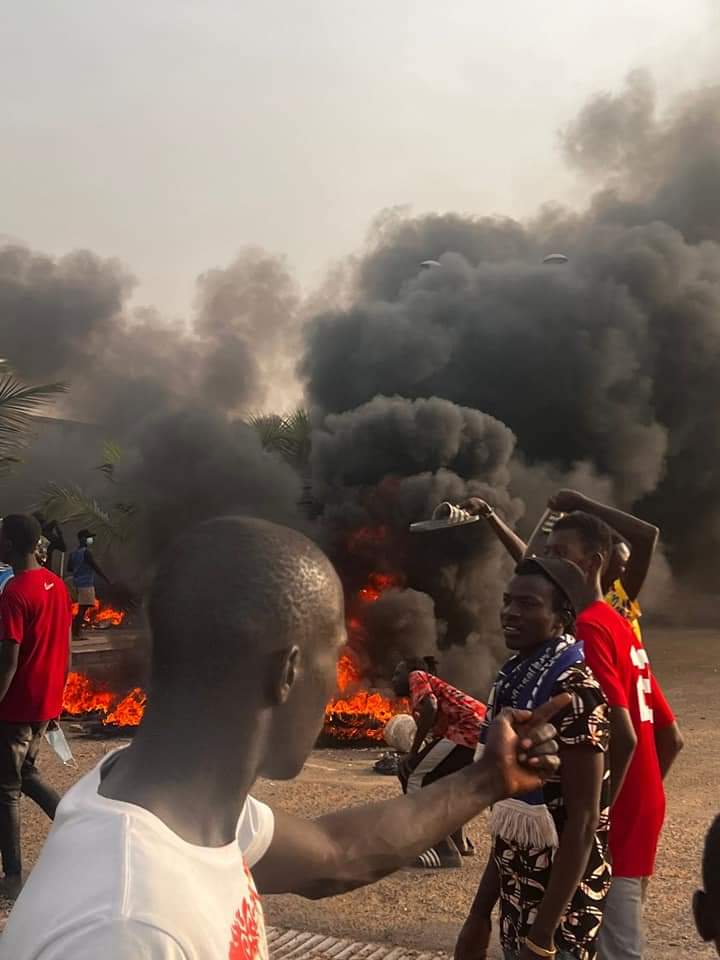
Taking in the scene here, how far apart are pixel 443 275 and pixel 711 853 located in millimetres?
24802

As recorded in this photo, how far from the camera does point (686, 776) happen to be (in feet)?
27.1

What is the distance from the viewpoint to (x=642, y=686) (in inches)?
129

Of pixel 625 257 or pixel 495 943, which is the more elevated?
pixel 625 257

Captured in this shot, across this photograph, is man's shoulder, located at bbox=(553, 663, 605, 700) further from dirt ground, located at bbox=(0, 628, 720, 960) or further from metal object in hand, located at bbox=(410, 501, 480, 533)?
metal object in hand, located at bbox=(410, 501, 480, 533)

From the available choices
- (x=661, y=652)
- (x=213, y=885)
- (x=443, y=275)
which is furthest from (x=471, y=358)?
(x=213, y=885)

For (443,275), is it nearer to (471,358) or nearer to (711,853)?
(471,358)

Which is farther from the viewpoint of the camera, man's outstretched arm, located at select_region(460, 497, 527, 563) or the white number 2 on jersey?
man's outstretched arm, located at select_region(460, 497, 527, 563)

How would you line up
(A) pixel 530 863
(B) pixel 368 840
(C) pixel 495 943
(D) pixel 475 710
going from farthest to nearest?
1. (D) pixel 475 710
2. (C) pixel 495 943
3. (A) pixel 530 863
4. (B) pixel 368 840

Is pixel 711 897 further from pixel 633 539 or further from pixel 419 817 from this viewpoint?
pixel 633 539

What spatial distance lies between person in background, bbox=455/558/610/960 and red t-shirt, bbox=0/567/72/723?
9.34 feet

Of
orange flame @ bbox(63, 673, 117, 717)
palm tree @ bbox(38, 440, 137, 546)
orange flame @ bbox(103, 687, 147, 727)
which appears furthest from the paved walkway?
palm tree @ bbox(38, 440, 137, 546)

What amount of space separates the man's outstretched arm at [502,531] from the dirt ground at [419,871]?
76.0 inches

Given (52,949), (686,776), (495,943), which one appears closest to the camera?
(52,949)

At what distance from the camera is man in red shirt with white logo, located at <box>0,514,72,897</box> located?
4926mm
